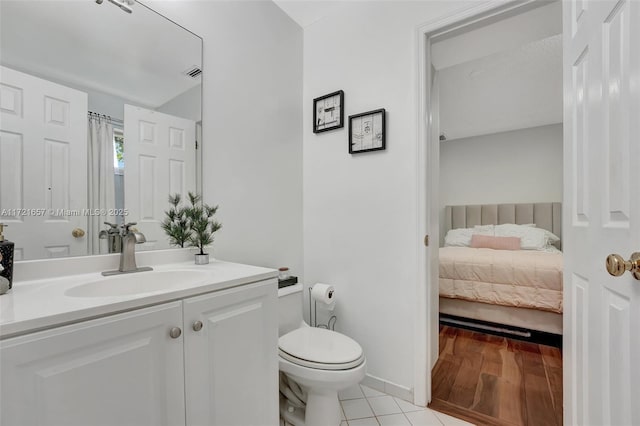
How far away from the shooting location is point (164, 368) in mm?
816

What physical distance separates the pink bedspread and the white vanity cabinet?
7.40 feet

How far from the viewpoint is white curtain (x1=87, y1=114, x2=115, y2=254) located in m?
1.15

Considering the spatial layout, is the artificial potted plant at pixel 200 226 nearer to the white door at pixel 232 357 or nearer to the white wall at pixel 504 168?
the white door at pixel 232 357

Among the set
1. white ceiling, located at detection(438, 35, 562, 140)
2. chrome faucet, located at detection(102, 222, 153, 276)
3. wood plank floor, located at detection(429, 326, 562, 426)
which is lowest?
wood plank floor, located at detection(429, 326, 562, 426)

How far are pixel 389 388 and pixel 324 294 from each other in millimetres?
667

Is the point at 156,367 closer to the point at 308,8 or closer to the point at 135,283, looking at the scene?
the point at 135,283

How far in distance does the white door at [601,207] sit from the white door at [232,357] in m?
1.02

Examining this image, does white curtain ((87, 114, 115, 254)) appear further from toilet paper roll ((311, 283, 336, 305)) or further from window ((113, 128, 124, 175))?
toilet paper roll ((311, 283, 336, 305))

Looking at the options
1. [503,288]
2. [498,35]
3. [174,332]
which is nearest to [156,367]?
[174,332]

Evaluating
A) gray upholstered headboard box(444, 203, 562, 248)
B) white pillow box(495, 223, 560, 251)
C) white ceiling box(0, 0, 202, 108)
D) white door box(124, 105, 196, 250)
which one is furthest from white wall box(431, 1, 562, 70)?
gray upholstered headboard box(444, 203, 562, 248)

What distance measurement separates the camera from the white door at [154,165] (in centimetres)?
127

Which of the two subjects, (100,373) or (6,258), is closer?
(100,373)

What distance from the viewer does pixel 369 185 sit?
182cm

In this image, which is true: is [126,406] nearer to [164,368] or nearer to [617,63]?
[164,368]
